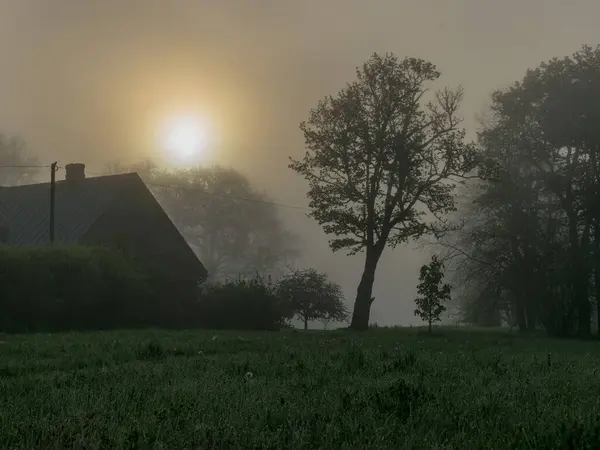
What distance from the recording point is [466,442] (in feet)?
15.1

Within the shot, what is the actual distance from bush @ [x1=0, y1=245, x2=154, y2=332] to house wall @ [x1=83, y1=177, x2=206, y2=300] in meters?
7.02

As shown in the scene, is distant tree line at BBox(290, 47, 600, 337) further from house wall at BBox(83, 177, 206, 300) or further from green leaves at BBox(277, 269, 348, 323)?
house wall at BBox(83, 177, 206, 300)

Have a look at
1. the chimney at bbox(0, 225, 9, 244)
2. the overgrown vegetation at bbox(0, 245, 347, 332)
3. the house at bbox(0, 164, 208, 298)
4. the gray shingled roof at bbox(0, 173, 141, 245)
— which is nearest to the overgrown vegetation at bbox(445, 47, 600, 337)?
the overgrown vegetation at bbox(0, 245, 347, 332)

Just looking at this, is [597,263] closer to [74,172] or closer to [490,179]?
[490,179]

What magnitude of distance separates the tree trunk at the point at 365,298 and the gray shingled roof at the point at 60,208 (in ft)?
58.8

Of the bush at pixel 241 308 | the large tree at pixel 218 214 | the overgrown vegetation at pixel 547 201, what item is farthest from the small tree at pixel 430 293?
the large tree at pixel 218 214

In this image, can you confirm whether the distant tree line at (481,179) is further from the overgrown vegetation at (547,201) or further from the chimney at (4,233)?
the chimney at (4,233)

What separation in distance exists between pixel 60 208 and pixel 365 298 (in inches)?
905

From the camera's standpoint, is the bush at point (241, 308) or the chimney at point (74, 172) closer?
the bush at point (241, 308)

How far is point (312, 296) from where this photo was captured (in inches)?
1638

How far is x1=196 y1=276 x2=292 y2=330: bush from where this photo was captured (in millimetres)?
35125

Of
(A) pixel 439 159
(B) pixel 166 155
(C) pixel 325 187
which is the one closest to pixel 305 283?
(C) pixel 325 187

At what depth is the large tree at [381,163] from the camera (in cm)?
3700

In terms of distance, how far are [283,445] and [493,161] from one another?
116ft
